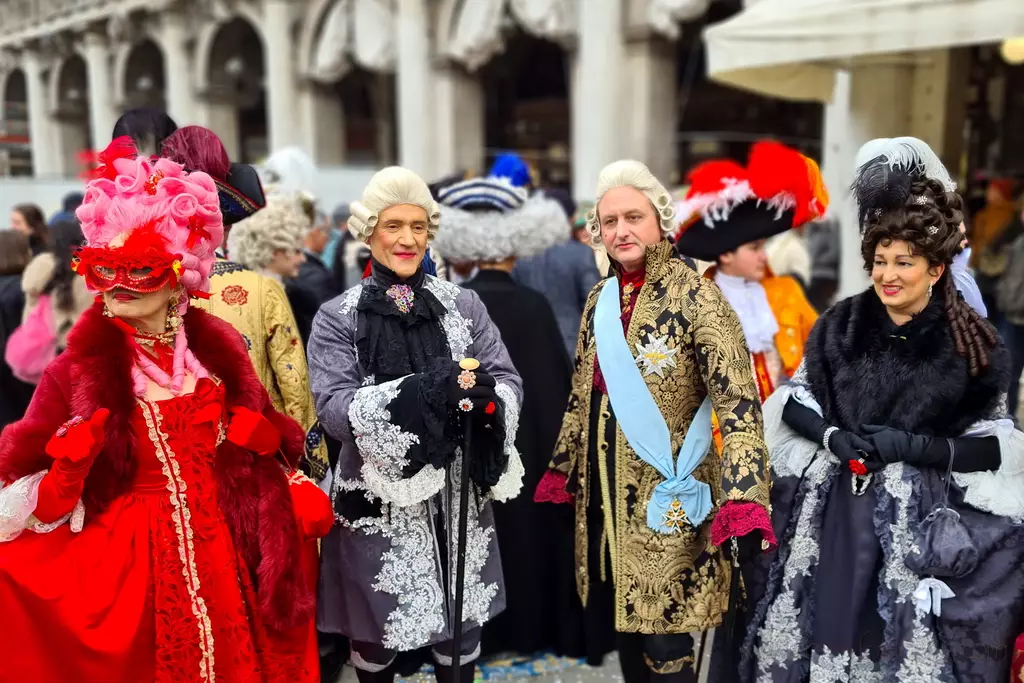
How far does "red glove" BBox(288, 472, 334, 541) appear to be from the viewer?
8.16 ft

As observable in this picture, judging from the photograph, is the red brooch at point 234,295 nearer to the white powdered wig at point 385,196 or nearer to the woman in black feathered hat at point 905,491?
the white powdered wig at point 385,196

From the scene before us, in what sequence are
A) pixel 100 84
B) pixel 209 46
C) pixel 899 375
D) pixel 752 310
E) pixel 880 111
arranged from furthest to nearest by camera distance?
pixel 100 84 → pixel 209 46 → pixel 880 111 → pixel 752 310 → pixel 899 375

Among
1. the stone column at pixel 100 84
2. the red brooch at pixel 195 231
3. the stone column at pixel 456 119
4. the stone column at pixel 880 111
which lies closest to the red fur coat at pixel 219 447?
the red brooch at pixel 195 231

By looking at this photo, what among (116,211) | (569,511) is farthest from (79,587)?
(569,511)

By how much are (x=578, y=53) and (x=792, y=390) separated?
938 centimetres

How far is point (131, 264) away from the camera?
227 centimetres

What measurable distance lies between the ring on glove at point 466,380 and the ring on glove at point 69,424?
3.34 ft

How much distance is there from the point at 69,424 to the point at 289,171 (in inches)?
150

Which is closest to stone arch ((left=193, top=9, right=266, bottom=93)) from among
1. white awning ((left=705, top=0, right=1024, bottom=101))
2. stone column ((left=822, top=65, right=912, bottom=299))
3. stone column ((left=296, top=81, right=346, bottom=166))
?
stone column ((left=296, top=81, right=346, bottom=166))

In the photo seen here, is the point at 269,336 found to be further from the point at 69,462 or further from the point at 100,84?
the point at 100,84

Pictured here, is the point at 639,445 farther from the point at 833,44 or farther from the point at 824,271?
the point at 824,271

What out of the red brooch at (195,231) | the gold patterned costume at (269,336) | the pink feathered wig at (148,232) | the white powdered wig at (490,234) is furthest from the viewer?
the white powdered wig at (490,234)

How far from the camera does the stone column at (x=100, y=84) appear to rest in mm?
21578

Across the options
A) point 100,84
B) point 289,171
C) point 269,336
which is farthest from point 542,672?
point 100,84
